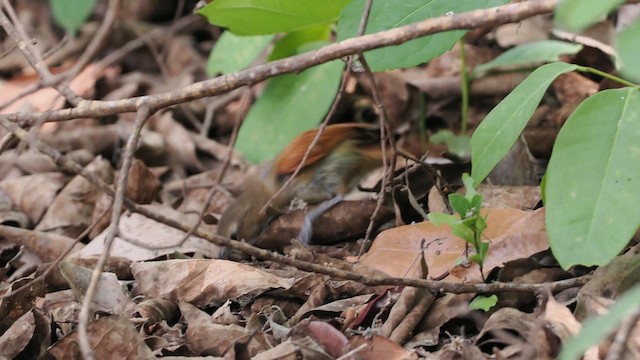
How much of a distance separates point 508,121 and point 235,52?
1938mm

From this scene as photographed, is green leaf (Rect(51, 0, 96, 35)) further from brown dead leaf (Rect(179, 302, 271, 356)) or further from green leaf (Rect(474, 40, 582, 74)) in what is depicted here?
green leaf (Rect(474, 40, 582, 74))

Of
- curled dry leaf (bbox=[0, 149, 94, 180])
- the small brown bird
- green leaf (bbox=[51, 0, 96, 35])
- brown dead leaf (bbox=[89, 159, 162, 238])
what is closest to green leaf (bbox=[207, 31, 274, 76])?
the small brown bird

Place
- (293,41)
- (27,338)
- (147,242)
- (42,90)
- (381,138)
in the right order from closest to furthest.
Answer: (27,338) < (381,138) < (147,242) < (293,41) < (42,90)

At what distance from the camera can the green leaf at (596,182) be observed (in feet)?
6.15

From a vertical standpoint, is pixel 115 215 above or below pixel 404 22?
below

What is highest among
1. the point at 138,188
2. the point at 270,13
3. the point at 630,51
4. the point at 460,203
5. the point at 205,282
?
the point at 630,51

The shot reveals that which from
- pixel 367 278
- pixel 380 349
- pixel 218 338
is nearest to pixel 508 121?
pixel 367 278

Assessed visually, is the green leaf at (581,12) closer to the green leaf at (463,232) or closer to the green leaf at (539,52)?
the green leaf at (463,232)

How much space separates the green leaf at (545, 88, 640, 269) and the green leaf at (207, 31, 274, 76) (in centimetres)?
201

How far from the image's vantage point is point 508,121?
2201 mm

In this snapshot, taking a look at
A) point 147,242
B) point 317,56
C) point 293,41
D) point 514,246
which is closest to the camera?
point 317,56

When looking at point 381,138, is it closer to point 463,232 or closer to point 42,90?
point 463,232

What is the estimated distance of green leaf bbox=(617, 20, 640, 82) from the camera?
1474 millimetres

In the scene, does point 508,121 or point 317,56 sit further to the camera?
point 508,121
